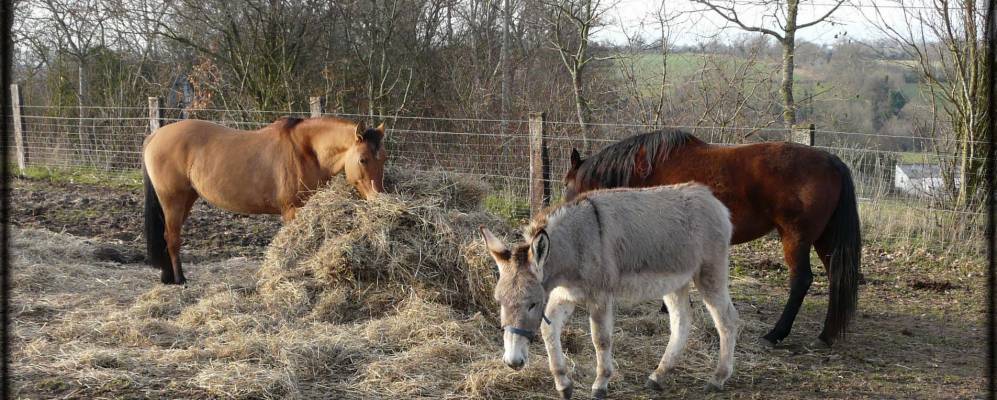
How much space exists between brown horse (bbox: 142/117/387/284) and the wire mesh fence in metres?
0.85

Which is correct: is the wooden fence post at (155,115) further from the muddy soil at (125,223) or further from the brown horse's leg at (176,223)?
the brown horse's leg at (176,223)

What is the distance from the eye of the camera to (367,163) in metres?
6.43

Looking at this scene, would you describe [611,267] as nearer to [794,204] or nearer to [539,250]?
[539,250]

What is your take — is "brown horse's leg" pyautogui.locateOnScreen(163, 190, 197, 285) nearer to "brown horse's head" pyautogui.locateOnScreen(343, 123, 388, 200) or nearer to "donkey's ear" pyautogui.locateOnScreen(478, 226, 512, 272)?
"brown horse's head" pyautogui.locateOnScreen(343, 123, 388, 200)

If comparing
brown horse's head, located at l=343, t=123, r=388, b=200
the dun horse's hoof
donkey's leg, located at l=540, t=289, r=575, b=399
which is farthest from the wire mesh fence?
the dun horse's hoof

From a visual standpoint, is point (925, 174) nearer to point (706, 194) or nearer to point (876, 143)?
point (876, 143)

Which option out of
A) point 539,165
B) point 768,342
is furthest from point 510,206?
point 768,342

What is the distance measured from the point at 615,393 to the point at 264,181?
4.07m

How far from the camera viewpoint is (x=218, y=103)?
16312 mm

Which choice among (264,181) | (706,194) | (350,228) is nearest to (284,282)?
(350,228)

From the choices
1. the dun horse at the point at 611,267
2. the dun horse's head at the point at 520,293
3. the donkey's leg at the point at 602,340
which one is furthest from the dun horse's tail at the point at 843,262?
the dun horse's head at the point at 520,293

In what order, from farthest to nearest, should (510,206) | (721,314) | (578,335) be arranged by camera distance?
(510,206), (578,335), (721,314)

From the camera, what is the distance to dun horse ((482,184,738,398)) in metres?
4.02

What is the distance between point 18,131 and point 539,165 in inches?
454
